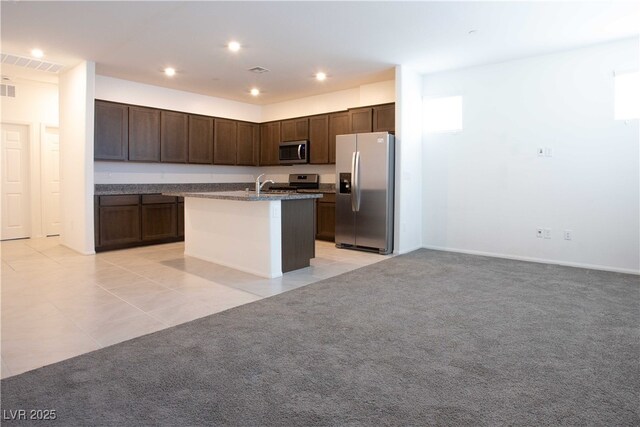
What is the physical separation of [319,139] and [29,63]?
4.51 m

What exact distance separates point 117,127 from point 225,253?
303cm

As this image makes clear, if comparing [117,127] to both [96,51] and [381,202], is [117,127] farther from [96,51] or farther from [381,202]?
[381,202]

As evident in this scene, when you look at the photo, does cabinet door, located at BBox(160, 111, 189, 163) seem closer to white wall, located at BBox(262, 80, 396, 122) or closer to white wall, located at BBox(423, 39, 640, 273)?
white wall, located at BBox(262, 80, 396, 122)

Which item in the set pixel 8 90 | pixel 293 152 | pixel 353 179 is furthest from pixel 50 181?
pixel 353 179

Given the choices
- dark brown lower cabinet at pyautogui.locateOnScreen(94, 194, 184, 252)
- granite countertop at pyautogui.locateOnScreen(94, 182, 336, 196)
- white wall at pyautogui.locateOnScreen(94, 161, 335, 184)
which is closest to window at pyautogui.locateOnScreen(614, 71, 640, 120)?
granite countertop at pyautogui.locateOnScreen(94, 182, 336, 196)

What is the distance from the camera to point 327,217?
6.82 meters

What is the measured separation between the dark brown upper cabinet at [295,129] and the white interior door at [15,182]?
457cm

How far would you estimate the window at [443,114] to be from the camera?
5879 mm

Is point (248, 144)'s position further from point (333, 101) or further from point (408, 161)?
point (408, 161)

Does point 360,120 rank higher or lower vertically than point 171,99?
lower

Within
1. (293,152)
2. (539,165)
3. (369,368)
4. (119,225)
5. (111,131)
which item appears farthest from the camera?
(293,152)

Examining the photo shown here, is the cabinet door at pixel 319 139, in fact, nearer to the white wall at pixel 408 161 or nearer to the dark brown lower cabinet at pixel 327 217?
the dark brown lower cabinet at pixel 327 217

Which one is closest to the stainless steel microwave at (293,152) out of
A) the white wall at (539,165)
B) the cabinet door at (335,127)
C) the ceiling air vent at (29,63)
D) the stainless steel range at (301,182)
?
the stainless steel range at (301,182)

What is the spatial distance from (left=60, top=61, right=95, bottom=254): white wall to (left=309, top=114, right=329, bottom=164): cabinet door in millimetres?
3606
